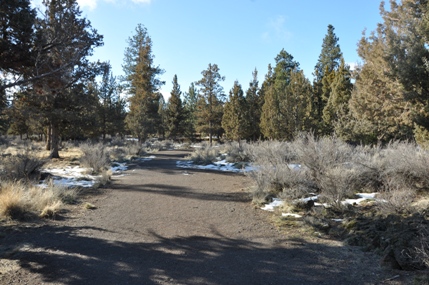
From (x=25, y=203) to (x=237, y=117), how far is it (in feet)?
96.7

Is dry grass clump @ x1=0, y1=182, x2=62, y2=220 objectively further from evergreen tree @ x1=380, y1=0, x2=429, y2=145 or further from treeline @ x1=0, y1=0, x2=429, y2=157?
evergreen tree @ x1=380, y1=0, x2=429, y2=145

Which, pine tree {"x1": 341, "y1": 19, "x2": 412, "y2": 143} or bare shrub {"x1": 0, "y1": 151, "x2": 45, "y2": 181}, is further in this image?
pine tree {"x1": 341, "y1": 19, "x2": 412, "y2": 143}

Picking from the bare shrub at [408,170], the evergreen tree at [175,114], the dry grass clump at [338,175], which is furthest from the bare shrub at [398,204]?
the evergreen tree at [175,114]

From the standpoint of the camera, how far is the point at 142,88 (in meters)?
38.4

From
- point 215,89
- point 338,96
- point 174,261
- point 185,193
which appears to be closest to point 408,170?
point 185,193

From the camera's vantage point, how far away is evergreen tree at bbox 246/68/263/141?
36.4 m

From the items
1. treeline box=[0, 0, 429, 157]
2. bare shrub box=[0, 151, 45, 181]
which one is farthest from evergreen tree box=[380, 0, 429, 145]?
bare shrub box=[0, 151, 45, 181]

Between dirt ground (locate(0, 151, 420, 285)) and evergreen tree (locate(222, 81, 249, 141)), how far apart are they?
2713 centimetres

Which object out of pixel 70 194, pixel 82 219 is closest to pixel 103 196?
pixel 70 194

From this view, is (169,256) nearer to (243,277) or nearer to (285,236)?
(243,277)

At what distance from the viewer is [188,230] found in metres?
5.72

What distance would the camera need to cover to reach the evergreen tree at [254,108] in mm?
36438

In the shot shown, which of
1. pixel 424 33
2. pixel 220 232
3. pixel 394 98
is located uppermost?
pixel 424 33

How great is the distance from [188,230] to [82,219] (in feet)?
8.26
